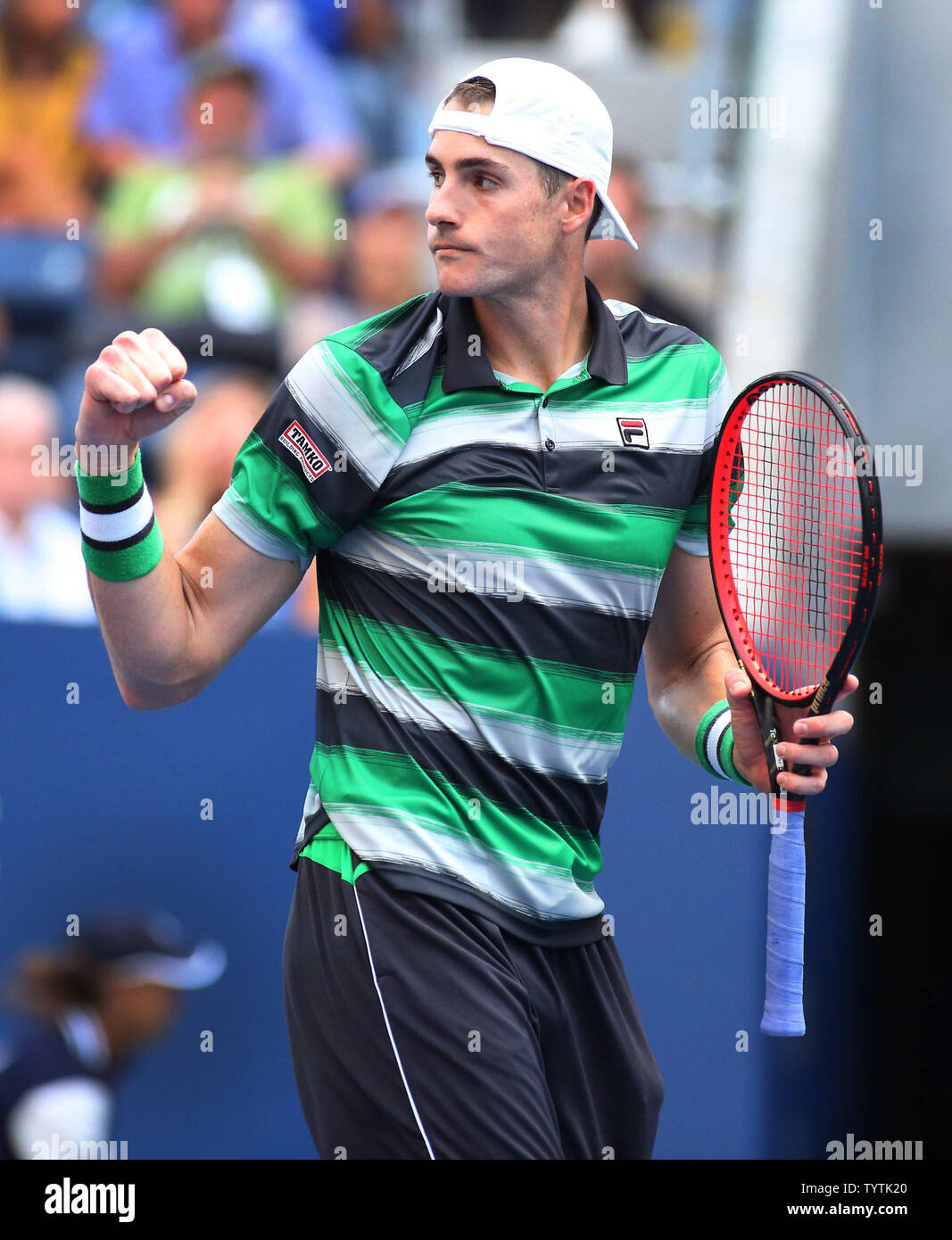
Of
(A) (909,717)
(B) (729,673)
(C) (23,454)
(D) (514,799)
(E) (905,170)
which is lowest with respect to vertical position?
(A) (909,717)

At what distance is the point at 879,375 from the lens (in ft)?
16.8

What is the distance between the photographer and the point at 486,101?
7.65 feet

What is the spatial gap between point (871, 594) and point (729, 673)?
248 mm

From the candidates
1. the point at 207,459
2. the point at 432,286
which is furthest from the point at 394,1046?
the point at 432,286

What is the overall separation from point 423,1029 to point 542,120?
1.29m

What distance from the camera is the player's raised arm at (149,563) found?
2.06 m

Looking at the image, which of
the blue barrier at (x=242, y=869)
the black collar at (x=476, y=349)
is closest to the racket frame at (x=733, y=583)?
the black collar at (x=476, y=349)

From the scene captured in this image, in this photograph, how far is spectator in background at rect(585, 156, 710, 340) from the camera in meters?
4.79

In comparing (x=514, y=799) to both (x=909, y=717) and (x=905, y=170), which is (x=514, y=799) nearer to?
(x=909, y=717)

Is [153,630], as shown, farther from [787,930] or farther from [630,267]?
[630,267]

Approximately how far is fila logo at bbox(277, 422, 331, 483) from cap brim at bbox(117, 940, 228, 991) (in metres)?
2.12

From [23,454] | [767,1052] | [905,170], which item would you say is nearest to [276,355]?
[23,454]

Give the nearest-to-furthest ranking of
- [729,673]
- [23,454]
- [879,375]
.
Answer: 1. [729,673]
2. [23,454]
3. [879,375]

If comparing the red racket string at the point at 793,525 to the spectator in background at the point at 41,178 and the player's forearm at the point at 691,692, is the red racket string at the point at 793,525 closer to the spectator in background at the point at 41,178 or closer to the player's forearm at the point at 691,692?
the player's forearm at the point at 691,692
